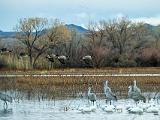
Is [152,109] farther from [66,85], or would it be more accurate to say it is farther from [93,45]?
[93,45]

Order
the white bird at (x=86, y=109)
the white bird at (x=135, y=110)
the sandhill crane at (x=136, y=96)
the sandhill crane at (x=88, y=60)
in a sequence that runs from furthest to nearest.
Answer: the sandhill crane at (x=88, y=60) → the sandhill crane at (x=136, y=96) → the white bird at (x=86, y=109) → the white bird at (x=135, y=110)

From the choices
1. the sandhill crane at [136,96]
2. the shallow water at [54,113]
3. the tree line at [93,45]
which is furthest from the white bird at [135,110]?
the tree line at [93,45]

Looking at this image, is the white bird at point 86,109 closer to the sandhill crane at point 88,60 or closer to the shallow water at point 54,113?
the shallow water at point 54,113

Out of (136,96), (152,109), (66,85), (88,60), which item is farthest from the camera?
(88,60)

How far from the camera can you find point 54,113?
19.9m

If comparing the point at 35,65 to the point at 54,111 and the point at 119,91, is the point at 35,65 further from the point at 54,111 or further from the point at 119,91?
the point at 54,111

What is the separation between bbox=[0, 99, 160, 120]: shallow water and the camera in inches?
733

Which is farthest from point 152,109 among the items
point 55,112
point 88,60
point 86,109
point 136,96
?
point 88,60

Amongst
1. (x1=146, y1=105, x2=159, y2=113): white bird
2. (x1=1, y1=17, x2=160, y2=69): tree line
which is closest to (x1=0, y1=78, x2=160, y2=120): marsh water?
(x1=146, y1=105, x2=159, y2=113): white bird

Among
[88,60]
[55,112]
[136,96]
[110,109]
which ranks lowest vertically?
[55,112]

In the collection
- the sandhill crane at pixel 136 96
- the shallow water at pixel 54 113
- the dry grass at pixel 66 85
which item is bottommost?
the shallow water at pixel 54 113

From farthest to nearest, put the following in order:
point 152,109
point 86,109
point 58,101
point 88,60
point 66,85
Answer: point 88,60
point 66,85
point 58,101
point 86,109
point 152,109

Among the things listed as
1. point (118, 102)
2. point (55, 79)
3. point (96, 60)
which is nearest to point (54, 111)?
point (118, 102)

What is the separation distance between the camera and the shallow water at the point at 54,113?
733 inches
